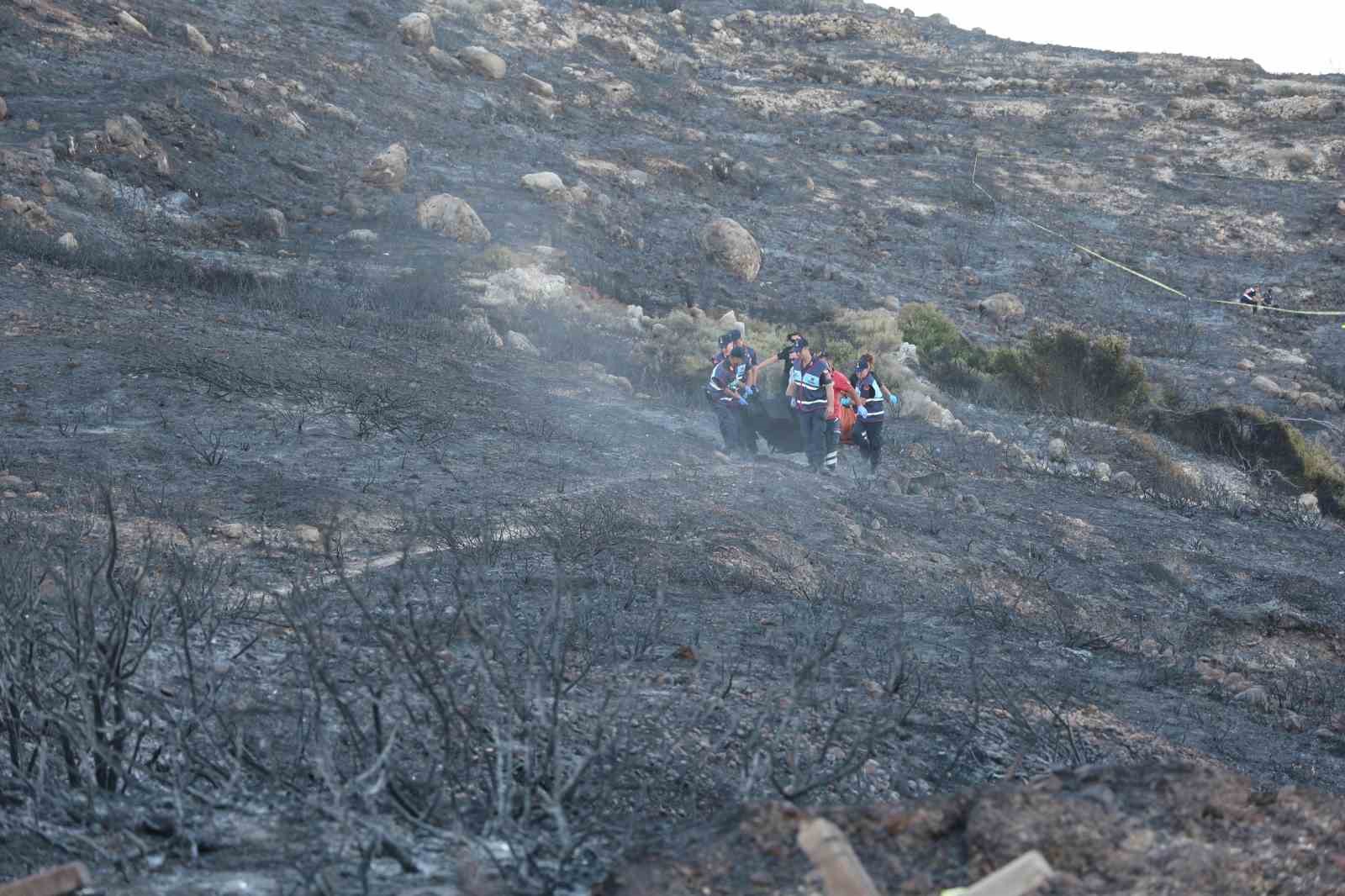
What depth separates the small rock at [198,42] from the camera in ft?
77.2

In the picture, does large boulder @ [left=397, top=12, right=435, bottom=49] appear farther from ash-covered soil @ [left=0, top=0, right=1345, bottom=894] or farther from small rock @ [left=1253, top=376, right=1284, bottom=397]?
small rock @ [left=1253, top=376, right=1284, bottom=397]

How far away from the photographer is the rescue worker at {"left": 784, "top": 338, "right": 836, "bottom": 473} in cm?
1197

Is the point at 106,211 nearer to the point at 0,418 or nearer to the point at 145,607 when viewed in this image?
the point at 0,418

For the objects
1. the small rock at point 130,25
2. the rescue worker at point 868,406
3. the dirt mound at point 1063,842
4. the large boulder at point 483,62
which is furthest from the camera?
the large boulder at point 483,62

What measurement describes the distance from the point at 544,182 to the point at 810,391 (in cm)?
1243

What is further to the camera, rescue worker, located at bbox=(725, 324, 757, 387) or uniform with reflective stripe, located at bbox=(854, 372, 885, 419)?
uniform with reflective stripe, located at bbox=(854, 372, 885, 419)

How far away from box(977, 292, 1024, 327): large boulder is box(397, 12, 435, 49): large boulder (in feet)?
46.9

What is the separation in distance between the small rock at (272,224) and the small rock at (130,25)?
24.3 feet

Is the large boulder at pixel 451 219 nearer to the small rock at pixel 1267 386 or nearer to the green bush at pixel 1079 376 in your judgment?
the green bush at pixel 1079 376

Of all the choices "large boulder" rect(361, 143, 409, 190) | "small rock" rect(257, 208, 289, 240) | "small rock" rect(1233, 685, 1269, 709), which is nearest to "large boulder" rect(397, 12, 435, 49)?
"large boulder" rect(361, 143, 409, 190)

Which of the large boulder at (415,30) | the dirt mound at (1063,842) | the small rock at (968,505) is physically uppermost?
the large boulder at (415,30)

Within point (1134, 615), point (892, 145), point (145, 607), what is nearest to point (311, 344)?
point (145, 607)

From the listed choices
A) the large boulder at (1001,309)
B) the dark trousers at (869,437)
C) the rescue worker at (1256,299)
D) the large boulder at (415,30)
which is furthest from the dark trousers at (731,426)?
the large boulder at (415,30)

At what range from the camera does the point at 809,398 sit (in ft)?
39.4
